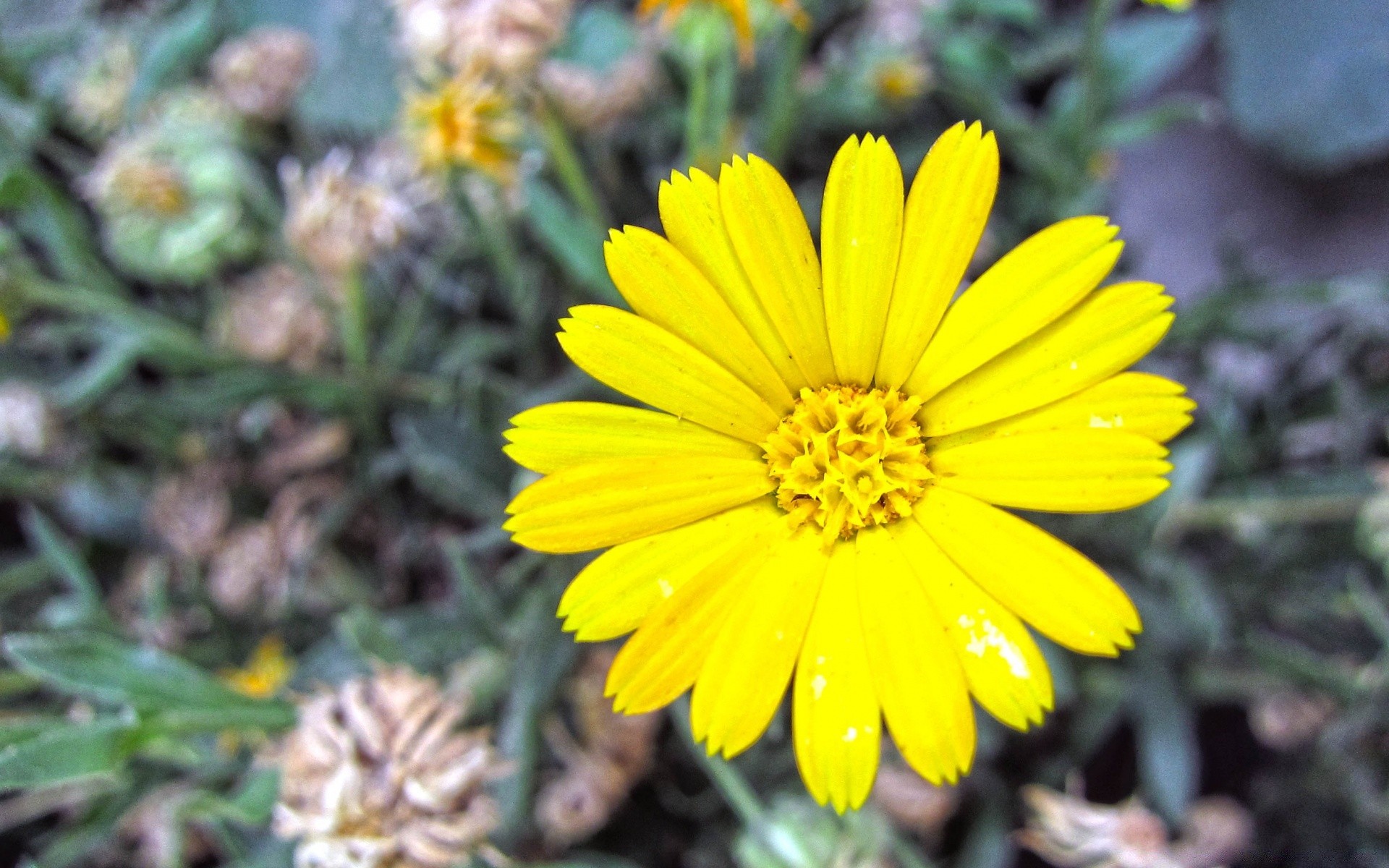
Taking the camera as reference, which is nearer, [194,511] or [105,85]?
[194,511]

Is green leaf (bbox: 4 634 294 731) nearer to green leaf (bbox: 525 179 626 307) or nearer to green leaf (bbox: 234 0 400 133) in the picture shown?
green leaf (bbox: 525 179 626 307)

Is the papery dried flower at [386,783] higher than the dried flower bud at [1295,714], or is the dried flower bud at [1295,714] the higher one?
the papery dried flower at [386,783]

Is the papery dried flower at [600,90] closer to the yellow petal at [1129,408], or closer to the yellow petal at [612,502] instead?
the yellow petal at [612,502]

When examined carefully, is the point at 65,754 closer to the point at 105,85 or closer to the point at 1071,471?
the point at 1071,471

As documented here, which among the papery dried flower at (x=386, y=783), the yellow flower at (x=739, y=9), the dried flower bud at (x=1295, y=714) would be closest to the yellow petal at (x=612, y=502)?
the papery dried flower at (x=386, y=783)

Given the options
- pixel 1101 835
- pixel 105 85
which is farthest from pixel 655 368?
pixel 105 85

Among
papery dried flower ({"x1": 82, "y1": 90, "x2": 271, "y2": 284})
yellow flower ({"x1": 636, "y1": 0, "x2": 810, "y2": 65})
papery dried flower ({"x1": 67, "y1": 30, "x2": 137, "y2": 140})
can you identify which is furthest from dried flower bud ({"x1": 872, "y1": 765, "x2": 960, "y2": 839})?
papery dried flower ({"x1": 67, "y1": 30, "x2": 137, "y2": 140})

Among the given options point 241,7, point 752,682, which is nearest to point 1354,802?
point 752,682
